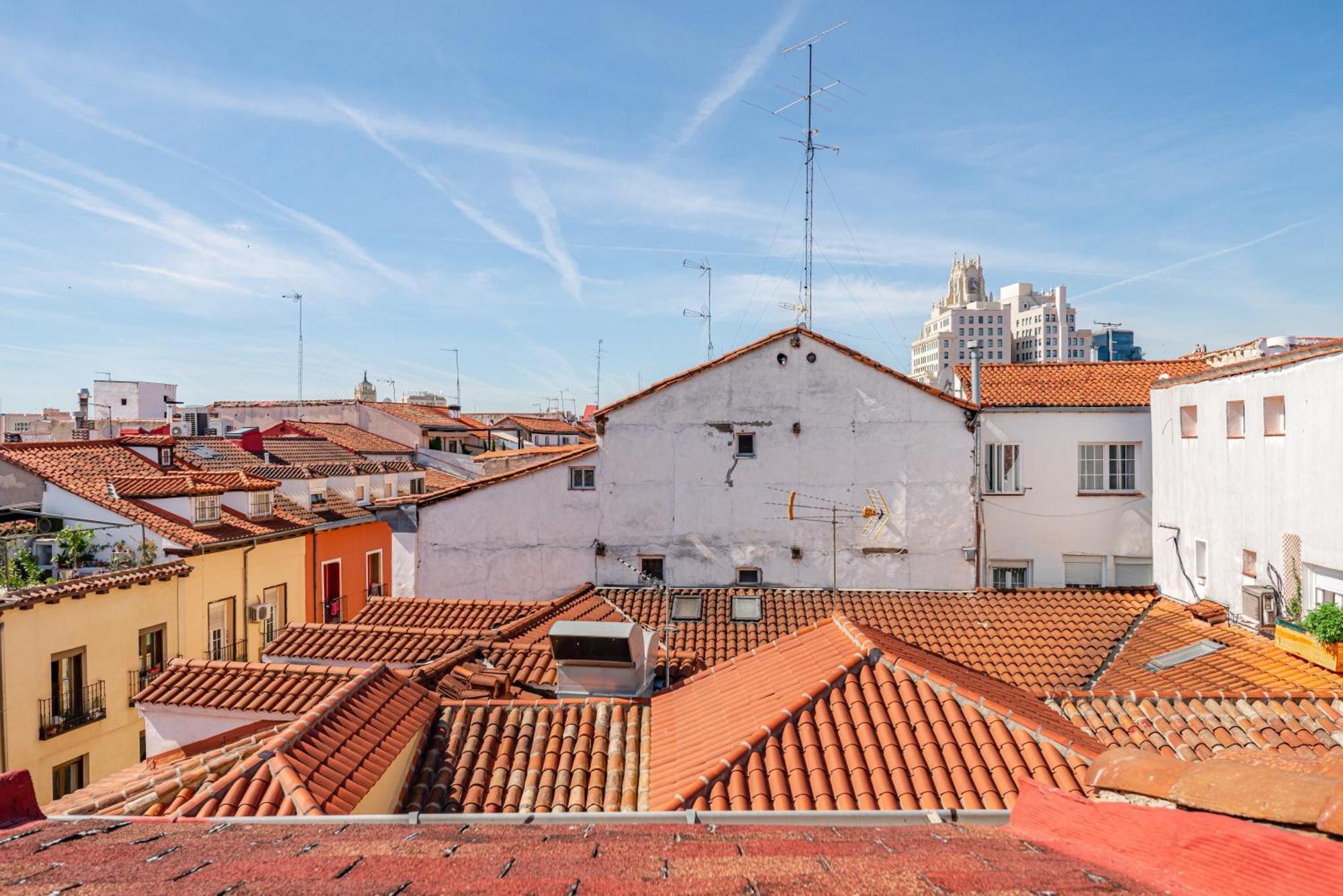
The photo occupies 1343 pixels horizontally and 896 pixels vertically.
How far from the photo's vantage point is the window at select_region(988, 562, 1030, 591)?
22.9 metres

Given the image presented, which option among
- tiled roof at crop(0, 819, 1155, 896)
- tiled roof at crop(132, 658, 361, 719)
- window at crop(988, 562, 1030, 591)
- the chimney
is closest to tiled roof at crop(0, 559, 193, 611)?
tiled roof at crop(132, 658, 361, 719)

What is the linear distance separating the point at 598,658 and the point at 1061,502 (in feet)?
54.5

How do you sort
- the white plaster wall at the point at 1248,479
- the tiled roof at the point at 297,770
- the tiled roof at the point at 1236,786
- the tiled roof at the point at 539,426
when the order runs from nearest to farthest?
the tiled roof at the point at 1236,786
the tiled roof at the point at 297,770
the white plaster wall at the point at 1248,479
the tiled roof at the point at 539,426

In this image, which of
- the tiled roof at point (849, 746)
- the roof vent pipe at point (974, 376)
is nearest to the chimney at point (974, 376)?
the roof vent pipe at point (974, 376)

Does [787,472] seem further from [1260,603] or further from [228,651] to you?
[228,651]

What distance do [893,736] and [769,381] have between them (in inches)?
498

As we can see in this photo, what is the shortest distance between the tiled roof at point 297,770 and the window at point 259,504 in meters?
18.8

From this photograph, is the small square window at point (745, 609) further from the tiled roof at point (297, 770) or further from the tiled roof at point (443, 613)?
the tiled roof at point (297, 770)

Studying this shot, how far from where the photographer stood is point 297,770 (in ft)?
Answer: 22.3

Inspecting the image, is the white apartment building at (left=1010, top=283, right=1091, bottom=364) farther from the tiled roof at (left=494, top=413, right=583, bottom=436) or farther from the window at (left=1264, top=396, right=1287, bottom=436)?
the window at (left=1264, top=396, right=1287, bottom=436)

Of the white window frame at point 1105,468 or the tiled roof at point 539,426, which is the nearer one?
the white window frame at point 1105,468

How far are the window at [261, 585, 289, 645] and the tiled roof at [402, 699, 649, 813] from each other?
18181 millimetres

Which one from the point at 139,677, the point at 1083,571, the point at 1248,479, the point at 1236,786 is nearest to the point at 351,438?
the point at 139,677

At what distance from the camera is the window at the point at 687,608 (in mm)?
17422
